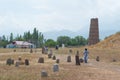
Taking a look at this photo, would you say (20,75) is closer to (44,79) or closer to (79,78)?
(44,79)

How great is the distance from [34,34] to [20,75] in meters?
136

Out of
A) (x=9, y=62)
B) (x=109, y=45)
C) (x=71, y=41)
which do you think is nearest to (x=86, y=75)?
(x=9, y=62)

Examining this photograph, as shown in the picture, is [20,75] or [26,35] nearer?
[20,75]

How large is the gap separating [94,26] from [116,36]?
5.55 metres

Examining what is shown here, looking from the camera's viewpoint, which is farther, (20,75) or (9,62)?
(9,62)

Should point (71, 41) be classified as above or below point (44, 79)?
above

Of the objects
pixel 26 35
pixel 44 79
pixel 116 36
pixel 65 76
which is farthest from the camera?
pixel 26 35

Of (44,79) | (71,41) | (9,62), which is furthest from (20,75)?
(71,41)

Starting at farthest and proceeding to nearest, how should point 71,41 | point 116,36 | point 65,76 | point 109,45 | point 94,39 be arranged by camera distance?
point 71,41 → point 94,39 → point 116,36 → point 109,45 → point 65,76

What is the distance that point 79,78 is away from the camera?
23.2m

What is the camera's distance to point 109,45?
2849 inches

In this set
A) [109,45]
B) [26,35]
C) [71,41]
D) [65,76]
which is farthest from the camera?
[26,35]

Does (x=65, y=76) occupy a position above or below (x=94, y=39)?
below

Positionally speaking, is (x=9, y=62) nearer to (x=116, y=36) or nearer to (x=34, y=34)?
(x=116, y=36)
